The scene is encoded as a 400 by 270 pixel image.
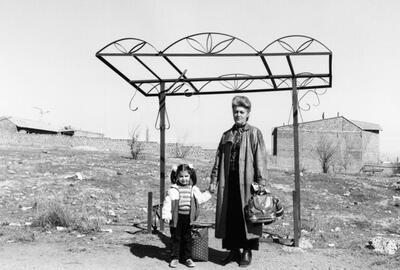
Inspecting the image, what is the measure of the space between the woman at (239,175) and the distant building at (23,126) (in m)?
43.1

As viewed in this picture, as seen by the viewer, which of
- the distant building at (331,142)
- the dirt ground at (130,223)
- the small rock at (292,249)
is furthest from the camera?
the distant building at (331,142)

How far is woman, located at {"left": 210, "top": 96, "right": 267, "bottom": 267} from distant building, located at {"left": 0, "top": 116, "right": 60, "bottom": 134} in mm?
43068

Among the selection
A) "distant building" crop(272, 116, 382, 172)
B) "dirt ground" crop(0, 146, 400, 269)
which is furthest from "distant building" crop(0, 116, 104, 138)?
"dirt ground" crop(0, 146, 400, 269)

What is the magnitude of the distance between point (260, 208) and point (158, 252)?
5.96 ft

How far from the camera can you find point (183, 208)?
507 cm

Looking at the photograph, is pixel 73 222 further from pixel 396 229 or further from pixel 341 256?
pixel 396 229

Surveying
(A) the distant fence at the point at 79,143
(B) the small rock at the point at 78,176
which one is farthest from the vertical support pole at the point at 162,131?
(A) the distant fence at the point at 79,143

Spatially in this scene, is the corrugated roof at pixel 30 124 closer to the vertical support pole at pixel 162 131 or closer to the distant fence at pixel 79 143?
the distant fence at pixel 79 143

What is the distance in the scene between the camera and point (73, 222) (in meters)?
7.14

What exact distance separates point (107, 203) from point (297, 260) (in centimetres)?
654

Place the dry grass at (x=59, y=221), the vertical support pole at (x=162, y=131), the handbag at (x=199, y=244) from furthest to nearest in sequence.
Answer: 1. the dry grass at (x=59, y=221)
2. the vertical support pole at (x=162, y=131)
3. the handbag at (x=199, y=244)

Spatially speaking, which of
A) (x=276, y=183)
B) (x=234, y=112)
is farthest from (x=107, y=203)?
(x=276, y=183)

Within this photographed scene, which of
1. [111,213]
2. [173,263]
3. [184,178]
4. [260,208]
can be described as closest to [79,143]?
[111,213]

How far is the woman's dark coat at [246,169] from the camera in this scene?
198 inches
